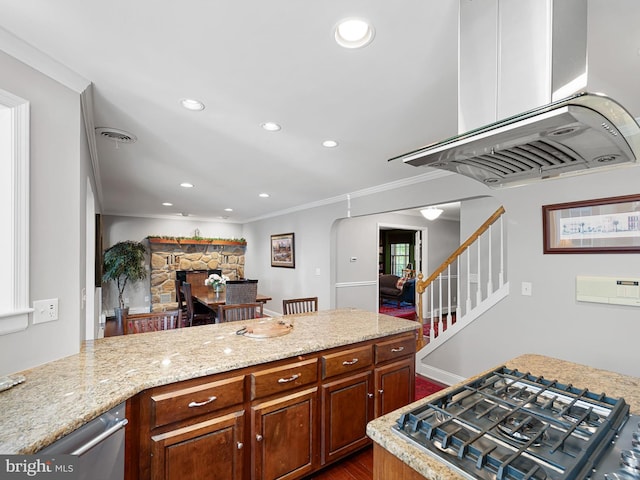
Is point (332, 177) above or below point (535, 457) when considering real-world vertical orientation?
above

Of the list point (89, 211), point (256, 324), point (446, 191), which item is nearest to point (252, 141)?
point (256, 324)

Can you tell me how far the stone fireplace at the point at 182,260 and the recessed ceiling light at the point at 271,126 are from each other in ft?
18.5

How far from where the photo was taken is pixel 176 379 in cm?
143

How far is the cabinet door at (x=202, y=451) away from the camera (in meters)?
1.40

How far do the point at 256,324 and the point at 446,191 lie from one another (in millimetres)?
2428

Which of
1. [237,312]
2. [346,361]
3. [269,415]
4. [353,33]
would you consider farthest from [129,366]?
[353,33]

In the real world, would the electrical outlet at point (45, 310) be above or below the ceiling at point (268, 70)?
below

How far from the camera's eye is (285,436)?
5.80 feet

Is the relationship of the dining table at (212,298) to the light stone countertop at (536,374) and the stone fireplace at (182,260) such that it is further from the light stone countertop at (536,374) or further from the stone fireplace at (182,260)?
the light stone countertop at (536,374)

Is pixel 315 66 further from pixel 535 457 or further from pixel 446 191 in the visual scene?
pixel 446 191

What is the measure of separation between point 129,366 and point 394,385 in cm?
175

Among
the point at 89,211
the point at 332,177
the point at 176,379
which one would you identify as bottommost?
the point at 176,379

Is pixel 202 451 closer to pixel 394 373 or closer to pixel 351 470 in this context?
pixel 351 470

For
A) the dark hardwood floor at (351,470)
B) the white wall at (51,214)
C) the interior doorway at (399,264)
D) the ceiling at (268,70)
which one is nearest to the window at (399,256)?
the interior doorway at (399,264)
